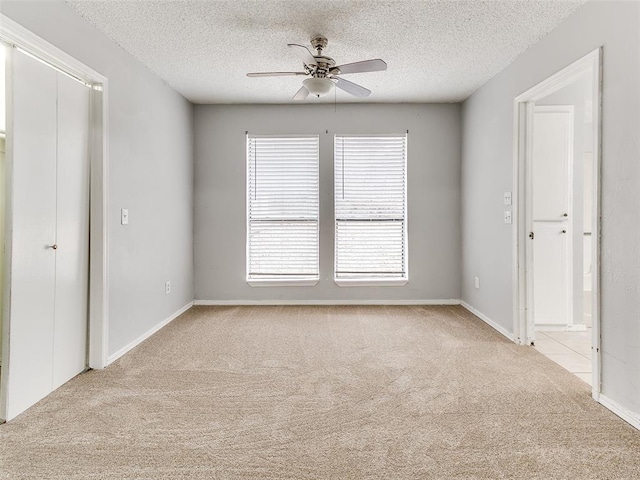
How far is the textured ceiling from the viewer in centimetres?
253

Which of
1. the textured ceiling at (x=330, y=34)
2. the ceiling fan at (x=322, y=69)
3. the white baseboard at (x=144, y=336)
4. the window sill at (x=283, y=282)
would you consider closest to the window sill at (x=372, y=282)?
the window sill at (x=283, y=282)

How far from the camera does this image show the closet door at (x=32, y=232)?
82.3 inches

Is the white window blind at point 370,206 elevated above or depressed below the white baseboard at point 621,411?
above

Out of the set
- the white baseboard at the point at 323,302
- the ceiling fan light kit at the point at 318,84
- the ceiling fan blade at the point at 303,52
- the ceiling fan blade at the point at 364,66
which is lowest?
the white baseboard at the point at 323,302

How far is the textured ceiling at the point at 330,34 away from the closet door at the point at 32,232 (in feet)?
2.37

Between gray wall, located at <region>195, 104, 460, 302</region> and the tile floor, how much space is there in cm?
137

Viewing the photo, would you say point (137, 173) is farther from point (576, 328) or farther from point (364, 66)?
point (576, 328)

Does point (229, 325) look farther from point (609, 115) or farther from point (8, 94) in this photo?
point (609, 115)

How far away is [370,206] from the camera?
4.87m

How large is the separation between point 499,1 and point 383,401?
8.57ft

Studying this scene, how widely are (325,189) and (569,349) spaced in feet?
9.88

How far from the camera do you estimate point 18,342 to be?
212 cm

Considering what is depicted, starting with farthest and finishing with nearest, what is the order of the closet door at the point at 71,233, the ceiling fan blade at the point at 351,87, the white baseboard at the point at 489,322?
the white baseboard at the point at 489,322 → the ceiling fan blade at the point at 351,87 → the closet door at the point at 71,233

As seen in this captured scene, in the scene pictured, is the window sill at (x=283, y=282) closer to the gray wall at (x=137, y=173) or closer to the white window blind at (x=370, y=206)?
the white window blind at (x=370, y=206)
